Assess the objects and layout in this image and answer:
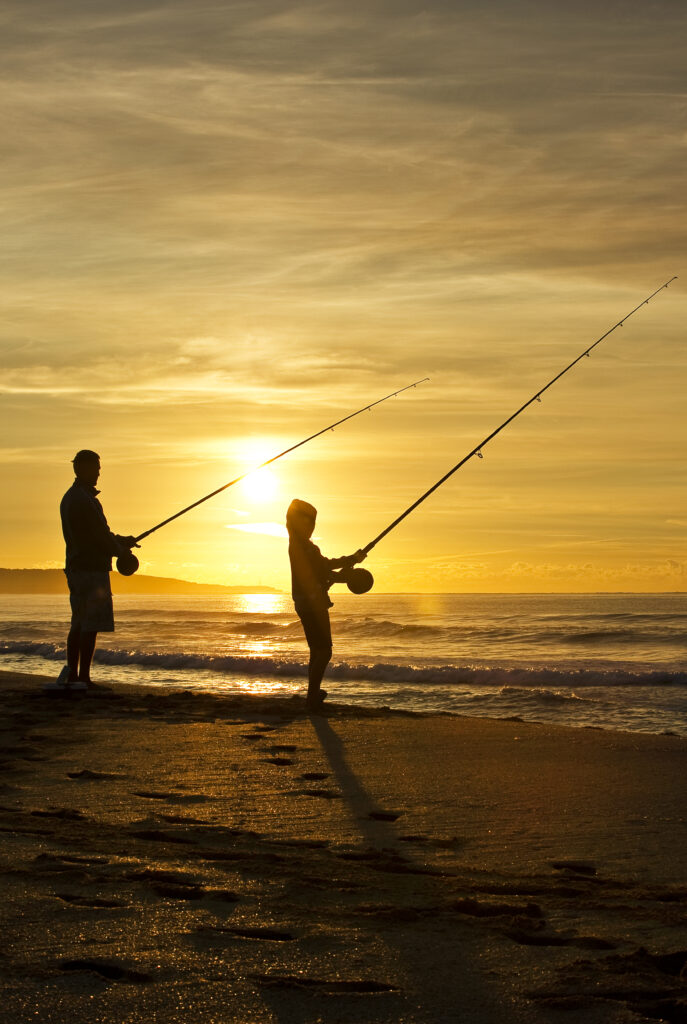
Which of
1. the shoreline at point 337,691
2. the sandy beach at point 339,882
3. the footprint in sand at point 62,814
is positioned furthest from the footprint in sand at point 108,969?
the shoreline at point 337,691

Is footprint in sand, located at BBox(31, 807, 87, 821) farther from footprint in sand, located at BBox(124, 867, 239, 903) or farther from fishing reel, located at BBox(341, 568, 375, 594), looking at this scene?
fishing reel, located at BBox(341, 568, 375, 594)

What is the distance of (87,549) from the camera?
905 centimetres

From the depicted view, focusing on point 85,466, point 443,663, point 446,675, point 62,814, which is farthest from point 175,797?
point 443,663

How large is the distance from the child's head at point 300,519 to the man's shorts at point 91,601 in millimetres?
1643

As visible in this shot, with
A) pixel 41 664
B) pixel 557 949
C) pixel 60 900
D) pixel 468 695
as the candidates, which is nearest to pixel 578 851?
pixel 557 949

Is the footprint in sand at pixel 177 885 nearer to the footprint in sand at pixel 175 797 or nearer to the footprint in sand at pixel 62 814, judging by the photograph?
the footprint in sand at pixel 62 814

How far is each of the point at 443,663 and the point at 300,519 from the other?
11.9 metres

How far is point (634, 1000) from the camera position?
96.6 inches

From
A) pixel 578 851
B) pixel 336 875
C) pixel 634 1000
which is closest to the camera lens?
pixel 634 1000

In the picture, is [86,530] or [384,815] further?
[86,530]

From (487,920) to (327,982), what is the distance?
698 millimetres

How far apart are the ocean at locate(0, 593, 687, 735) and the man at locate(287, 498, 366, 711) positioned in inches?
85.0

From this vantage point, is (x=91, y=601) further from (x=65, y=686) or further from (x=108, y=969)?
(x=108, y=969)

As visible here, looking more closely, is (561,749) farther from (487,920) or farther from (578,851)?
(487,920)
